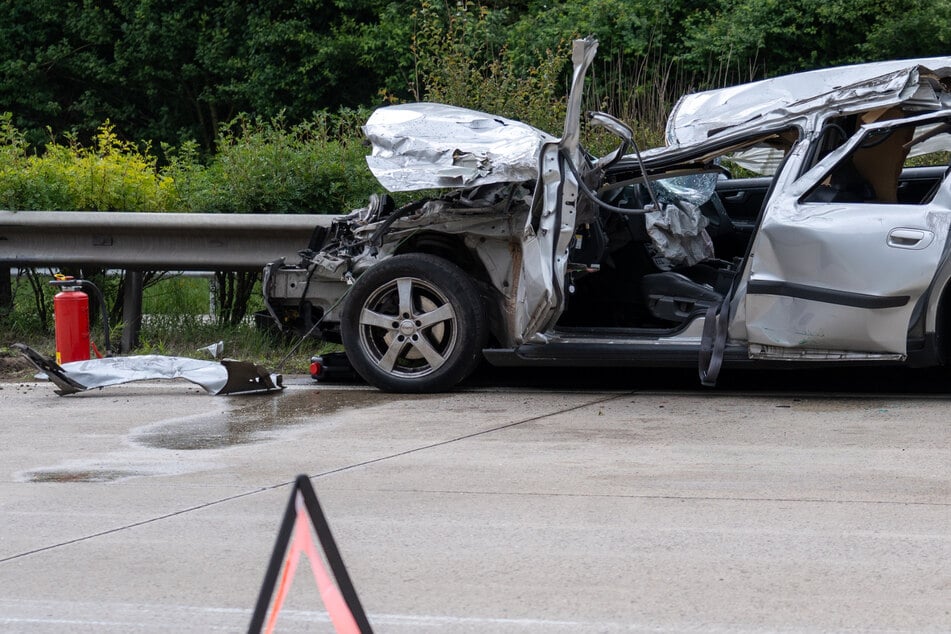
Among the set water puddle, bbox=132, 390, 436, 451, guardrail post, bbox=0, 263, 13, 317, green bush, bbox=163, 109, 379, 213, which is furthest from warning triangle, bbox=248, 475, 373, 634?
guardrail post, bbox=0, 263, 13, 317

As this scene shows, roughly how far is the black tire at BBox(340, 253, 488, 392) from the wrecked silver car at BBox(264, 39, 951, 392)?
1cm

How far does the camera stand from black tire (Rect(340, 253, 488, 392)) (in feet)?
24.8

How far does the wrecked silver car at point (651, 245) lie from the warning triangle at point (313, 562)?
4.27 m

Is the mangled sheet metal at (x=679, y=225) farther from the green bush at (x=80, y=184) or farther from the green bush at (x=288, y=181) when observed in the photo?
the green bush at (x=80, y=184)

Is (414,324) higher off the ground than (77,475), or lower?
higher

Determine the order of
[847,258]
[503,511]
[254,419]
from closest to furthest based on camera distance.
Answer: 1. [503,511]
2. [847,258]
3. [254,419]

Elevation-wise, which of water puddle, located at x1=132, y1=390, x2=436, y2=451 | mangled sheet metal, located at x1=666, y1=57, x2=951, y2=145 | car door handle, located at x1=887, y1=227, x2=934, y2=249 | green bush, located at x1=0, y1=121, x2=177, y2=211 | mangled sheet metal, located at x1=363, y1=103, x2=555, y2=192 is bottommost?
water puddle, located at x1=132, y1=390, x2=436, y2=451

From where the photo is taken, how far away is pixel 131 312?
9.66 meters

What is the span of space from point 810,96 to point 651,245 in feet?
4.31

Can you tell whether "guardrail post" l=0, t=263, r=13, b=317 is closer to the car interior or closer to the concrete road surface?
the concrete road surface

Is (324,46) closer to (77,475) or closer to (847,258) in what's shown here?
(847,258)

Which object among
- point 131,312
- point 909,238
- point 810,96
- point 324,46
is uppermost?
point 324,46

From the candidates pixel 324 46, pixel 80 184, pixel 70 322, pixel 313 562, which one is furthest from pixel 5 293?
pixel 324 46

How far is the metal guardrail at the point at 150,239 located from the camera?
30.1 ft
